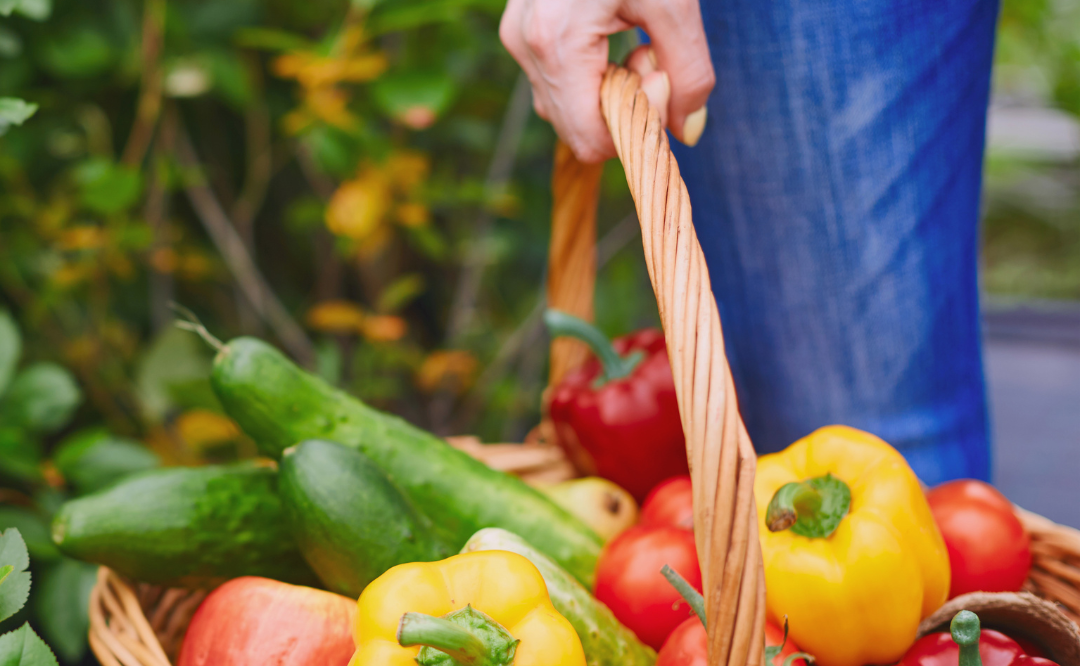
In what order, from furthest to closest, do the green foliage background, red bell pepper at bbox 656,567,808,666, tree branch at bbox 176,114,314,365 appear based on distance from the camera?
tree branch at bbox 176,114,314,365 → the green foliage background → red bell pepper at bbox 656,567,808,666

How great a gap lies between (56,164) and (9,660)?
1.05 metres

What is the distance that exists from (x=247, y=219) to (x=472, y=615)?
0.97 m

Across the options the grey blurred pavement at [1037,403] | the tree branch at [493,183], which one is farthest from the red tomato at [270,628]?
the grey blurred pavement at [1037,403]

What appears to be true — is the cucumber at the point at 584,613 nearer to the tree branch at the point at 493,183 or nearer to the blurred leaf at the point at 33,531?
the blurred leaf at the point at 33,531

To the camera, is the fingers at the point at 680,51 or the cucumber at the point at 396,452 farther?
the cucumber at the point at 396,452

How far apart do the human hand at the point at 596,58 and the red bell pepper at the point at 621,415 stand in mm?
298

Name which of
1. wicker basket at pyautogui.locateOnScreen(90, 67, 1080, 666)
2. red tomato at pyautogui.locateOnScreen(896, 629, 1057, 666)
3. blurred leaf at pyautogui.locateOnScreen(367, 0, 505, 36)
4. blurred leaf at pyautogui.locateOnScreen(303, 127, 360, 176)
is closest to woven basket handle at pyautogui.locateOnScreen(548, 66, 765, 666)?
wicker basket at pyautogui.locateOnScreen(90, 67, 1080, 666)

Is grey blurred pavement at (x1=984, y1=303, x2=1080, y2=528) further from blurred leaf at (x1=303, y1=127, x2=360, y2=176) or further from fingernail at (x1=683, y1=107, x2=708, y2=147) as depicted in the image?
blurred leaf at (x1=303, y1=127, x2=360, y2=176)

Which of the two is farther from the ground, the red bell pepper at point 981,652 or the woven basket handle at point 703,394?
the woven basket handle at point 703,394

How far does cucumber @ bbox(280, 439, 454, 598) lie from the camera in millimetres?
602

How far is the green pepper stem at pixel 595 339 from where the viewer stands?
86cm

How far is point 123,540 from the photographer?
0.62 m

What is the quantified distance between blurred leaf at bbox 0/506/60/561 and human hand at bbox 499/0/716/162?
63 cm

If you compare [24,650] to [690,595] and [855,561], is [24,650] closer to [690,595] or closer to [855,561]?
[690,595]
